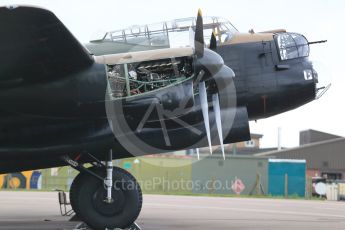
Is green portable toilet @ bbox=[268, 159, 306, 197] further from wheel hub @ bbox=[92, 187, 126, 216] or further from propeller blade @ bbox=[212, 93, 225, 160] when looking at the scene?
wheel hub @ bbox=[92, 187, 126, 216]

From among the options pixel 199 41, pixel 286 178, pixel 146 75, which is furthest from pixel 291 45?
pixel 286 178

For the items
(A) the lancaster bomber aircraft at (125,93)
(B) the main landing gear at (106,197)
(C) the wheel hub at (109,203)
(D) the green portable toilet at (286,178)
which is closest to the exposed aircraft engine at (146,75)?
(A) the lancaster bomber aircraft at (125,93)

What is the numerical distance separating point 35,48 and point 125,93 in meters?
1.94

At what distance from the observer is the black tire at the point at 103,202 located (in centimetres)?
1093

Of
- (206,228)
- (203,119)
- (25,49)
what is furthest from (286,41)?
(25,49)

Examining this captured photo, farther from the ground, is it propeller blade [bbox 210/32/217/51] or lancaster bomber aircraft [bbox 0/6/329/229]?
propeller blade [bbox 210/32/217/51]

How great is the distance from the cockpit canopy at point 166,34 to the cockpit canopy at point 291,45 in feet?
3.48

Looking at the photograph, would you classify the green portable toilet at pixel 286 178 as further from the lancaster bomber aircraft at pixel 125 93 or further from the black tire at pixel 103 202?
the black tire at pixel 103 202

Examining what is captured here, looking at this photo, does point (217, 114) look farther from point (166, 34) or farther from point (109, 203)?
point (109, 203)

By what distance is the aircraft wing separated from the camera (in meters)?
8.43

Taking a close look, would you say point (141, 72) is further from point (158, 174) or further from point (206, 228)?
point (158, 174)

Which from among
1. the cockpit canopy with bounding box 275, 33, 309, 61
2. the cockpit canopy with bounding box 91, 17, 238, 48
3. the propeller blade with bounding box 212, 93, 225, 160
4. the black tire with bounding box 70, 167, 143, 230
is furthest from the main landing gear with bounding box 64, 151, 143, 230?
the cockpit canopy with bounding box 275, 33, 309, 61

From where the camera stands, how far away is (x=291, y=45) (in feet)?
40.9

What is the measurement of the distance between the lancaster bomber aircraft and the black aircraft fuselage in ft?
0.06
